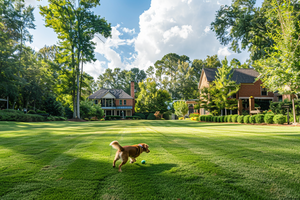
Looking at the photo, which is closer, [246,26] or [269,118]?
[269,118]

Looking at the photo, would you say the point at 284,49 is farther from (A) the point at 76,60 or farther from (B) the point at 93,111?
(B) the point at 93,111

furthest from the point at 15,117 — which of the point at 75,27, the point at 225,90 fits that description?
the point at 225,90

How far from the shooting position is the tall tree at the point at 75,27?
24.5 m

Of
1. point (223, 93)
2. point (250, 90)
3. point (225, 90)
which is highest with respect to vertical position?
point (250, 90)

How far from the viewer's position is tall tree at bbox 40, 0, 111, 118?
24.5 meters

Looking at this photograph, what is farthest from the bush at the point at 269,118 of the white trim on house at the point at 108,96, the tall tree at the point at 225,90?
the white trim on house at the point at 108,96

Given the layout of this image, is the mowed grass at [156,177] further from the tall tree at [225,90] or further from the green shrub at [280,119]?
the tall tree at [225,90]

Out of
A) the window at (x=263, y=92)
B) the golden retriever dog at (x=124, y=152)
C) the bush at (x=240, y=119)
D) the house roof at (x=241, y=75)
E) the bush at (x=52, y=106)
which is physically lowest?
the bush at (x=240, y=119)

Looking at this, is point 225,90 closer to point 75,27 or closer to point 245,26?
point 245,26

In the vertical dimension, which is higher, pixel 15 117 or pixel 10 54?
pixel 10 54

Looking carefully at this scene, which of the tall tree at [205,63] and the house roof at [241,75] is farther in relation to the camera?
the tall tree at [205,63]

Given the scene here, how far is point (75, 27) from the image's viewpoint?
25422 mm

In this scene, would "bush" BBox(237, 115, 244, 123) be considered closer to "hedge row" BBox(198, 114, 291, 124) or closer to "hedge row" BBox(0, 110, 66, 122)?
"hedge row" BBox(198, 114, 291, 124)

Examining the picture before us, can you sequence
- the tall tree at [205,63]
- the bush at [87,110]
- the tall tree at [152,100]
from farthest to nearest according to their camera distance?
1. the tall tree at [205,63]
2. the tall tree at [152,100]
3. the bush at [87,110]
